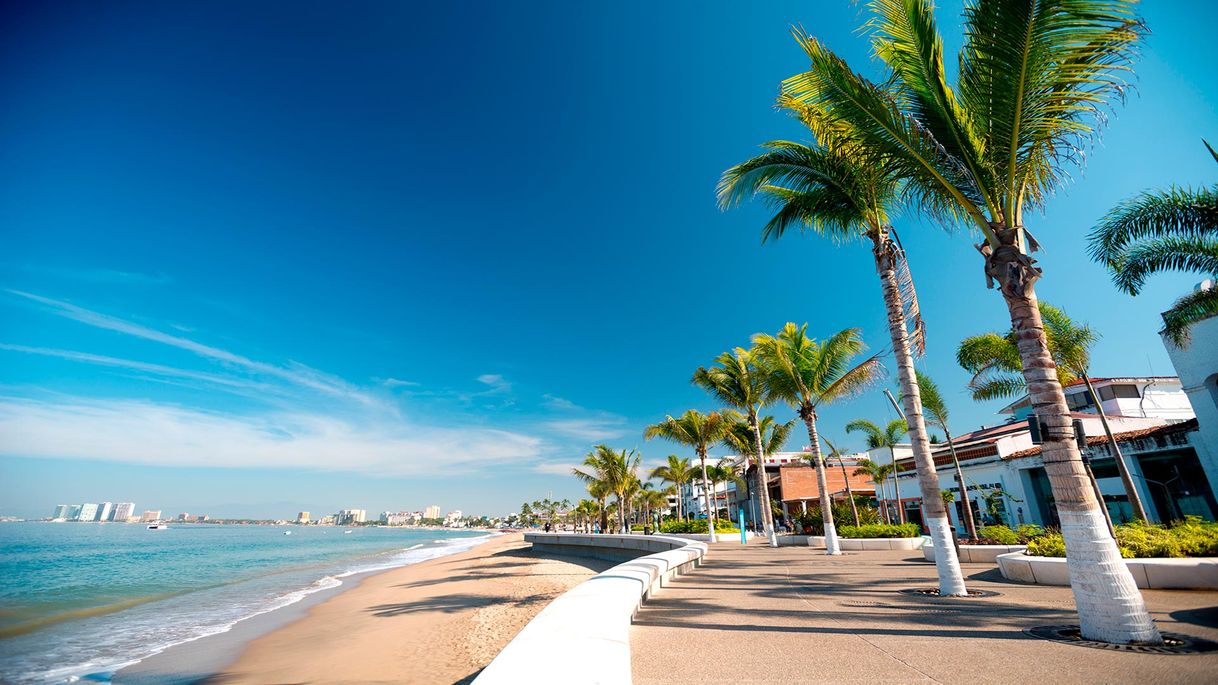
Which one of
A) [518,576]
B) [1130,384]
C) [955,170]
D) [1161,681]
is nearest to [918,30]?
[955,170]

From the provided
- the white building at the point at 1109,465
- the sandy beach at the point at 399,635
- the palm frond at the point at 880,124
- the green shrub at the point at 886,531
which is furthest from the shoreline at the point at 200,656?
the green shrub at the point at 886,531

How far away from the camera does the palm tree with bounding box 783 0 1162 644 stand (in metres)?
4.71

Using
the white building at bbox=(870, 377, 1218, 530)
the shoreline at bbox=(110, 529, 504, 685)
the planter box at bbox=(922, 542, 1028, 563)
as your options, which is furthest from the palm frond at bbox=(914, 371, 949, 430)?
the shoreline at bbox=(110, 529, 504, 685)

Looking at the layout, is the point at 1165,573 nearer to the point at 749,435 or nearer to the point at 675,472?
the point at 749,435

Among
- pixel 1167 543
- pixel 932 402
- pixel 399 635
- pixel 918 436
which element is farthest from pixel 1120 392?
pixel 399 635

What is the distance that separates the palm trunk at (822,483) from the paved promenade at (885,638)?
8.32 metres

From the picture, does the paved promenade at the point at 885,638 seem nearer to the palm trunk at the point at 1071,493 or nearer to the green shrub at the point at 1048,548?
Answer: the palm trunk at the point at 1071,493

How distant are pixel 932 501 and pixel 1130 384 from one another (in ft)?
97.6

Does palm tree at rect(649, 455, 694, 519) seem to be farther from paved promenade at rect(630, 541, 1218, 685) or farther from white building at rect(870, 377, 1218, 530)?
paved promenade at rect(630, 541, 1218, 685)

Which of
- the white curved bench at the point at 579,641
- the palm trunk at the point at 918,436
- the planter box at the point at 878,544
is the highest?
the palm trunk at the point at 918,436

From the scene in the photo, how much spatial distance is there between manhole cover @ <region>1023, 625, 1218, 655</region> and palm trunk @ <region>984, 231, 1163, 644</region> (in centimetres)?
9

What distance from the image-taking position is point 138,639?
13406mm

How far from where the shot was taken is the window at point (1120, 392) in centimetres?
2603

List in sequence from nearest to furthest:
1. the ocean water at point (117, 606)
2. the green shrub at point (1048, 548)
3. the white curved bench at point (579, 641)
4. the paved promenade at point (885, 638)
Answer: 1. the white curved bench at point (579, 641)
2. the paved promenade at point (885, 638)
3. the green shrub at point (1048, 548)
4. the ocean water at point (117, 606)
